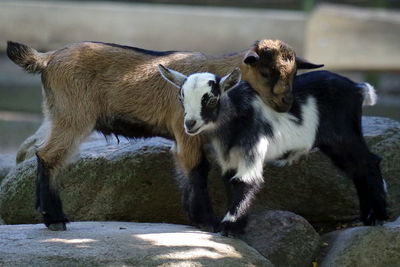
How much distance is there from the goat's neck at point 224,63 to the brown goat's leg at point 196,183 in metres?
0.58

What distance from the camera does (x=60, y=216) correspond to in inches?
304

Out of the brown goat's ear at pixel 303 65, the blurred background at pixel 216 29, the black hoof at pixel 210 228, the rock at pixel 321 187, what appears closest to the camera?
the black hoof at pixel 210 228

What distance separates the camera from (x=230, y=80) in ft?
24.5

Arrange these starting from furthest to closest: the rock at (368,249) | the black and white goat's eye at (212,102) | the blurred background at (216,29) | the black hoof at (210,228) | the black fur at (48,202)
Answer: the blurred background at (216,29) → the black hoof at (210,228) → the black fur at (48,202) → the rock at (368,249) → the black and white goat's eye at (212,102)

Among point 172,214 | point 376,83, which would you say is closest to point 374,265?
point 172,214

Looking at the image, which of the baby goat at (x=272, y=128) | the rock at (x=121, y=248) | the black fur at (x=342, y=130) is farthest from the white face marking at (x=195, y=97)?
the rock at (x=121, y=248)

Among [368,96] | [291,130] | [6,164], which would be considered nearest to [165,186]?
[291,130]

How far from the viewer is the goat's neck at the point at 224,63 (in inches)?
313

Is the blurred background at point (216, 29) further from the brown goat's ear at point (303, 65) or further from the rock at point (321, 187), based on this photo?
the brown goat's ear at point (303, 65)

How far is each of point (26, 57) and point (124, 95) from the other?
825 millimetres

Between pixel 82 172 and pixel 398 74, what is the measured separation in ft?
28.7

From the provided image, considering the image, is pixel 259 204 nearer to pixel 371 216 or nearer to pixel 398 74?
pixel 371 216

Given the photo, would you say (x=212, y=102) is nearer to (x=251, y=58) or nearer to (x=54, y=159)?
(x=251, y=58)

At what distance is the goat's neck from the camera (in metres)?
7.94
